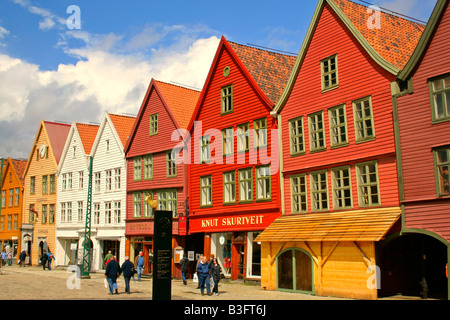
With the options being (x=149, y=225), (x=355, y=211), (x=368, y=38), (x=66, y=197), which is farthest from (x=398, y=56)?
(x=66, y=197)

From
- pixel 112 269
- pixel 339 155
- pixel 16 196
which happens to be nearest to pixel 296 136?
pixel 339 155

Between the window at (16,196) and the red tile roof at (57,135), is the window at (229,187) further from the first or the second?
the window at (16,196)

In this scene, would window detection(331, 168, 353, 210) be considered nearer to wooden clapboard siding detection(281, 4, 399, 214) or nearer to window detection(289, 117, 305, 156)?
wooden clapboard siding detection(281, 4, 399, 214)

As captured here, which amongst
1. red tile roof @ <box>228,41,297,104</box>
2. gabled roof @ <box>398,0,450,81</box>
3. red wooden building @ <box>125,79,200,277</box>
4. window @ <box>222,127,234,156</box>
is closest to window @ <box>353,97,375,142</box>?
gabled roof @ <box>398,0,450,81</box>

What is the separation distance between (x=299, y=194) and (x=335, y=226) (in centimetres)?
379

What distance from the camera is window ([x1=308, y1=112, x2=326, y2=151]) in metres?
25.4

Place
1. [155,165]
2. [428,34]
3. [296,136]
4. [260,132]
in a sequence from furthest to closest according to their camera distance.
→ 1. [155,165]
2. [260,132]
3. [296,136]
4. [428,34]

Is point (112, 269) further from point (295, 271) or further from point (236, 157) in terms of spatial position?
point (236, 157)

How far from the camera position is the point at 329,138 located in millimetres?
24844

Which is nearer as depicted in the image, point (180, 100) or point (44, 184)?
point (180, 100)

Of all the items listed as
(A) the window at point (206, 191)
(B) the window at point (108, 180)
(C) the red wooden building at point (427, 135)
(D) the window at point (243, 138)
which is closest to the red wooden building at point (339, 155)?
(C) the red wooden building at point (427, 135)

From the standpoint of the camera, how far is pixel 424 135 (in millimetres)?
20312

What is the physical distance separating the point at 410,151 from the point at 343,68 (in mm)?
5763

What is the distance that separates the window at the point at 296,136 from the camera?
2654cm
